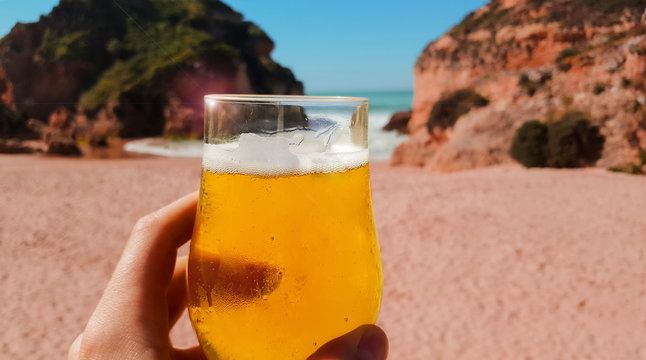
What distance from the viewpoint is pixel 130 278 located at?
152cm

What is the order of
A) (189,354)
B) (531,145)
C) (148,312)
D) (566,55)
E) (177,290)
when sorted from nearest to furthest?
1. (148,312)
2. (189,354)
3. (177,290)
4. (531,145)
5. (566,55)

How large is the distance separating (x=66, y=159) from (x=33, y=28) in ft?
56.9

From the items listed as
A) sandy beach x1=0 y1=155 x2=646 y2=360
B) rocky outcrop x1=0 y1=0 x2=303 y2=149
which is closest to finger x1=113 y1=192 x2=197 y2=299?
sandy beach x1=0 y1=155 x2=646 y2=360

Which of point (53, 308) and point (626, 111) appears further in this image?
point (626, 111)

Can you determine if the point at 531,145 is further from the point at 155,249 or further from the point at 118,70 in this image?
the point at 118,70

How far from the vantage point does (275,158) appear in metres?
1.17

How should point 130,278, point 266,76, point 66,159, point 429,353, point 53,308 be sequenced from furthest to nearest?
point 266,76 → point 66,159 → point 53,308 → point 429,353 → point 130,278

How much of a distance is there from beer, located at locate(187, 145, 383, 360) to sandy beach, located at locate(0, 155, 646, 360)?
3905 millimetres

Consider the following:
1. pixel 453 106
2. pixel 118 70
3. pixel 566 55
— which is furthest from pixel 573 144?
pixel 118 70

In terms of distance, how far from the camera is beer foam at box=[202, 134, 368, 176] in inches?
46.0

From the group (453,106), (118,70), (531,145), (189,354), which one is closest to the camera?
(189,354)

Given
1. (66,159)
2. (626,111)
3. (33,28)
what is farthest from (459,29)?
(33,28)

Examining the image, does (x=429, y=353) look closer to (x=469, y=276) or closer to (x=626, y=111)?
(x=469, y=276)

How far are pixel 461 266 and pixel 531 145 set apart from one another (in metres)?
8.86
